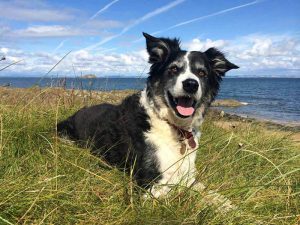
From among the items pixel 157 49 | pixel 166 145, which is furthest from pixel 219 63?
pixel 166 145

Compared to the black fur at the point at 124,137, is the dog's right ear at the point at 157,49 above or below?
above

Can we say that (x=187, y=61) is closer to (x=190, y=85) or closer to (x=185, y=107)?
(x=190, y=85)

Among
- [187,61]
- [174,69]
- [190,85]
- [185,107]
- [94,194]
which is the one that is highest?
[187,61]

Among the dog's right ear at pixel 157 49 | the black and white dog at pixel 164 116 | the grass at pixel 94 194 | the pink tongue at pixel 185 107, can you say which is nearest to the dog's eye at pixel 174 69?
the black and white dog at pixel 164 116

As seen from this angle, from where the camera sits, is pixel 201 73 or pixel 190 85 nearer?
pixel 190 85

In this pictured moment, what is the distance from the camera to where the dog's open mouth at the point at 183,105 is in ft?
18.3

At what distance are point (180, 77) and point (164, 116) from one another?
0.61 m

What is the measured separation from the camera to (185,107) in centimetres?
564

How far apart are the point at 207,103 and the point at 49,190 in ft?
10.5

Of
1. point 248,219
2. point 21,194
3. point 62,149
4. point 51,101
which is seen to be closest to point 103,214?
point 21,194

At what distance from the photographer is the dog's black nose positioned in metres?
5.34

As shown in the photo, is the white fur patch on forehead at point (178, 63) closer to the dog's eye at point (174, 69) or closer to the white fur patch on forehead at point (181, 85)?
the dog's eye at point (174, 69)

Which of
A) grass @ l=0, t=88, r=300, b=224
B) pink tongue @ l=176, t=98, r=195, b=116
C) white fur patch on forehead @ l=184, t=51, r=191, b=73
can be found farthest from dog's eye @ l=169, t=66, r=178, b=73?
grass @ l=0, t=88, r=300, b=224

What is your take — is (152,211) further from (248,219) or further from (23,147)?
(23,147)
